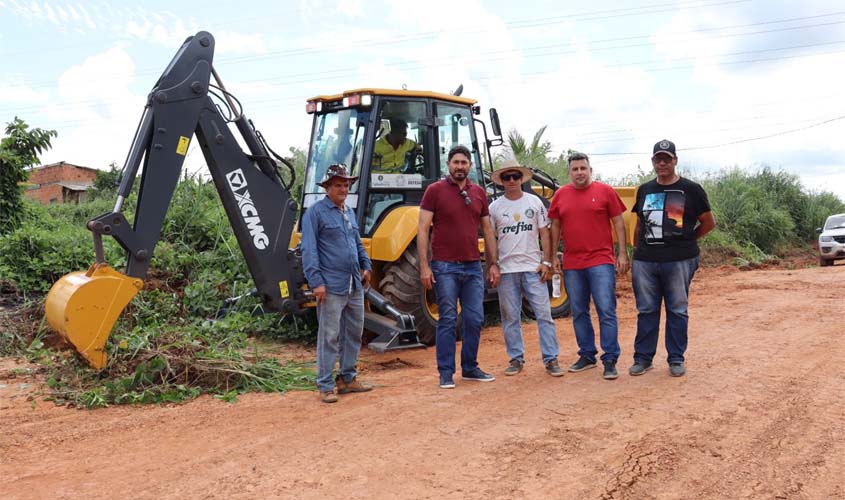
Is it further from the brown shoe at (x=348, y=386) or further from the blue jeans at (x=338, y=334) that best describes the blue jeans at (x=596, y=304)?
the brown shoe at (x=348, y=386)

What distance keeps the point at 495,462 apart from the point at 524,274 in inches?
93.1

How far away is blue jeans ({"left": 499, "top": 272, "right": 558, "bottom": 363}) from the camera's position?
599 centimetres

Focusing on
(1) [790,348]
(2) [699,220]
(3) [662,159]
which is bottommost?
(1) [790,348]

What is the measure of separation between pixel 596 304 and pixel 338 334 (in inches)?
80.4

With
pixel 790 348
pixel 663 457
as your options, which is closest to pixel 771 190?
pixel 790 348

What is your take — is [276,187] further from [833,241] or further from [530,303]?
[833,241]

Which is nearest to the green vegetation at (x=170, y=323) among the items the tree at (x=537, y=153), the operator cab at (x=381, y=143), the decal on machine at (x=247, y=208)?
the decal on machine at (x=247, y=208)

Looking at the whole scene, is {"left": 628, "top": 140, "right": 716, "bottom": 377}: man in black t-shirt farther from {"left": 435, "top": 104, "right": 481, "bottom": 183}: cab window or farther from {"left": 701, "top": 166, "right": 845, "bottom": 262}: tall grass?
{"left": 701, "top": 166, "right": 845, "bottom": 262}: tall grass

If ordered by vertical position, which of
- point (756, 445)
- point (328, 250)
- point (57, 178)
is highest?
point (57, 178)

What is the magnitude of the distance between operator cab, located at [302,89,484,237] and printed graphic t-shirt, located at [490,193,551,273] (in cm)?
170

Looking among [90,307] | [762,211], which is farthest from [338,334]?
[762,211]

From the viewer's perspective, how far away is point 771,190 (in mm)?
26203

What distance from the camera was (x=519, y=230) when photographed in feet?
19.7

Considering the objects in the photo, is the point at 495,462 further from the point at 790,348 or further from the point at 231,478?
the point at 790,348
